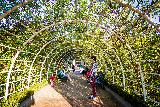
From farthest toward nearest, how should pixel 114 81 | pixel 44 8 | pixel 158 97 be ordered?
pixel 44 8 → pixel 114 81 → pixel 158 97

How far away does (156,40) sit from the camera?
9398 millimetres

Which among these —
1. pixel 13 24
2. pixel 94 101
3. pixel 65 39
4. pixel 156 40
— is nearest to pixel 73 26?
pixel 65 39

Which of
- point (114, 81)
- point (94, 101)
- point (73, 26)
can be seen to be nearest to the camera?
point (94, 101)

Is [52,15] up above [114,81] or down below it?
above

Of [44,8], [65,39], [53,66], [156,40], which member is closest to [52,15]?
[44,8]

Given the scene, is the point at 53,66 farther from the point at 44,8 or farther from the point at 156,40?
the point at 156,40

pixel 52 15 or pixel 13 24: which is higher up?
pixel 52 15

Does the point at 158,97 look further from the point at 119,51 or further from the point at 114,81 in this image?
the point at 114,81

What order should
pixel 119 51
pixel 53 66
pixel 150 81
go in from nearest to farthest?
pixel 150 81, pixel 119 51, pixel 53 66

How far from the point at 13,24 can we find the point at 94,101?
20.8ft

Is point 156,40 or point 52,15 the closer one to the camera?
point 156,40

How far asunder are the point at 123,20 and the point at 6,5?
6.62 metres

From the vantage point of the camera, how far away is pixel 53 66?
819 inches

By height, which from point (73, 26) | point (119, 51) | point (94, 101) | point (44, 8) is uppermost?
point (44, 8)
